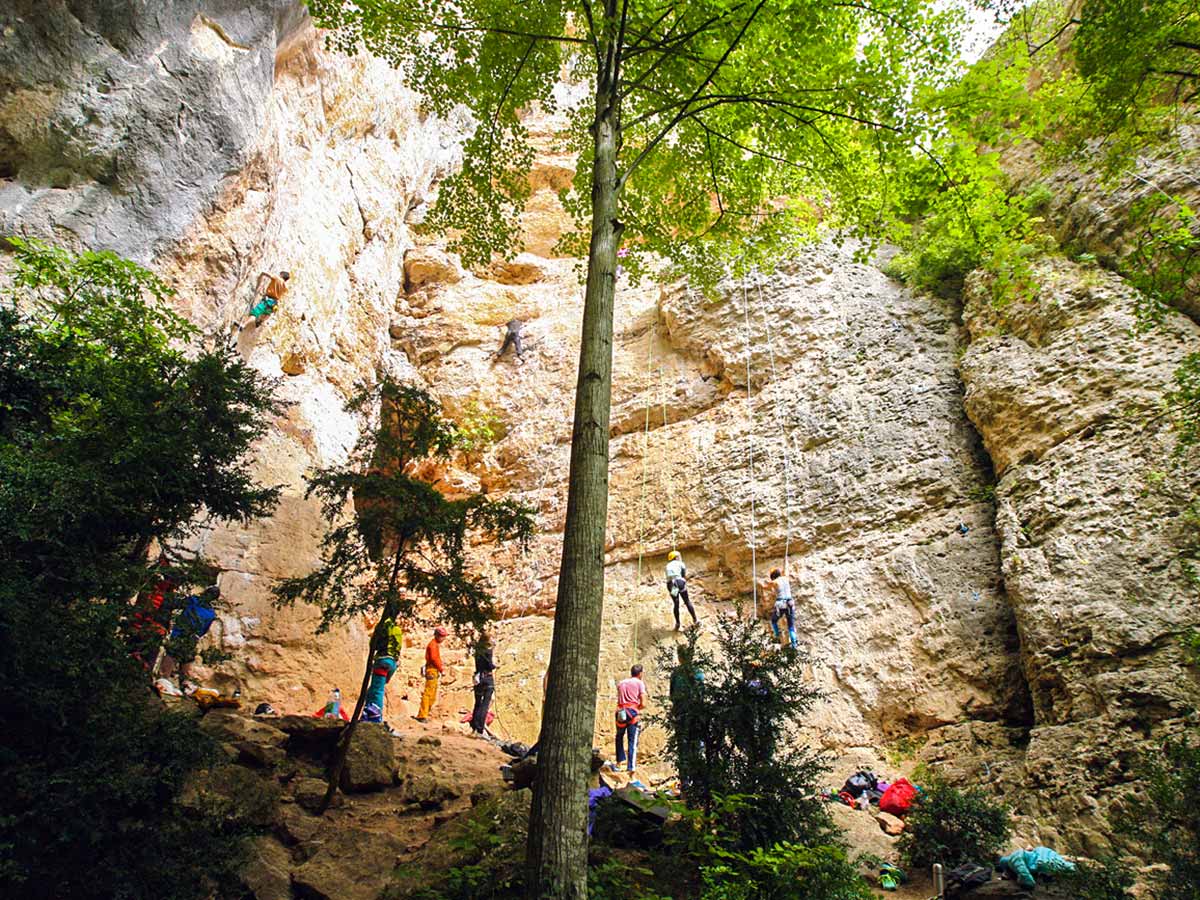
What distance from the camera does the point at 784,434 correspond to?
1453 cm

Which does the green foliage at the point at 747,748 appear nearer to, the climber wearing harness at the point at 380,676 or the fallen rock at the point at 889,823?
the fallen rock at the point at 889,823

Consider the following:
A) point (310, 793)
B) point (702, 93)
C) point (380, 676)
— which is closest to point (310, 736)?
point (310, 793)

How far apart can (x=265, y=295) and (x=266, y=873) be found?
35.9 ft

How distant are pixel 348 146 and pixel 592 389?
52.5 ft

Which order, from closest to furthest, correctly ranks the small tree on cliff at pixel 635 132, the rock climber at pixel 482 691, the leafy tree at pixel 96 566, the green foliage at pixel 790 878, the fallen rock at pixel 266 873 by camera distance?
the small tree on cliff at pixel 635 132
the leafy tree at pixel 96 566
the green foliage at pixel 790 878
the fallen rock at pixel 266 873
the rock climber at pixel 482 691

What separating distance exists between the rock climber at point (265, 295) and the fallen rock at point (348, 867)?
953 cm

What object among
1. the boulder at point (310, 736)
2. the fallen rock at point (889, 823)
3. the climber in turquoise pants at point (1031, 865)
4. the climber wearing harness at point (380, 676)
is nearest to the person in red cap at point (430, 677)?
the climber wearing harness at point (380, 676)

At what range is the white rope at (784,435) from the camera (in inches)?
525

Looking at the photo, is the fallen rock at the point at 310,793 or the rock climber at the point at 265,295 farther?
the rock climber at the point at 265,295

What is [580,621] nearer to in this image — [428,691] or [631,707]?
[631,707]

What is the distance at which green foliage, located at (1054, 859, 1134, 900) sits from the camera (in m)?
4.90

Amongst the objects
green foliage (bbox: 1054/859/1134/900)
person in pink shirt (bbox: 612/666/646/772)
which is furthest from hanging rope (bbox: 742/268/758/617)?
green foliage (bbox: 1054/859/1134/900)

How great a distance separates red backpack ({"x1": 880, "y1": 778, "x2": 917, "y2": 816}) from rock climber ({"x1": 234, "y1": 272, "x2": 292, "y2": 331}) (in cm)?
1259

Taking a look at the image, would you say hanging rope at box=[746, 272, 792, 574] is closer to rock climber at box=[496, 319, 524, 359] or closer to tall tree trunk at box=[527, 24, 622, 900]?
rock climber at box=[496, 319, 524, 359]
